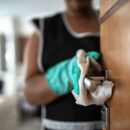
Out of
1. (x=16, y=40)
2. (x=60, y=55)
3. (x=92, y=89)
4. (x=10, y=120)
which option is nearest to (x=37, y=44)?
Result: (x=60, y=55)

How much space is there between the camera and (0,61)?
3.53 m

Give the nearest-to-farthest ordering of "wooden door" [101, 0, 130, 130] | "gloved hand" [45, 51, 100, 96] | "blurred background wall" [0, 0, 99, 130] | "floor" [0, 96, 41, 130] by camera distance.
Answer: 1. "wooden door" [101, 0, 130, 130]
2. "gloved hand" [45, 51, 100, 96]
3. "floor" [0, 96, 41, 130]
4. "blurred background wall" [0, 0, 99, 130]

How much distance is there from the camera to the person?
52 cm

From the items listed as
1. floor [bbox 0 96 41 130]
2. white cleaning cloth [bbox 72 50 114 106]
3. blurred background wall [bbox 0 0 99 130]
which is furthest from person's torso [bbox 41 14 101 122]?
blurred background wall [bbox 0 0 99 130]

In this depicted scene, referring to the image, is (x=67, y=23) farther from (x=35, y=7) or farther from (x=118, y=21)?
(x=35, y=7)

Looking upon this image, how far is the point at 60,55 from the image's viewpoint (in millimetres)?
574

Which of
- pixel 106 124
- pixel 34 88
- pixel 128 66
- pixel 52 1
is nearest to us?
pixel 128 66

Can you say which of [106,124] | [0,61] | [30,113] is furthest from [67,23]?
[0,61]

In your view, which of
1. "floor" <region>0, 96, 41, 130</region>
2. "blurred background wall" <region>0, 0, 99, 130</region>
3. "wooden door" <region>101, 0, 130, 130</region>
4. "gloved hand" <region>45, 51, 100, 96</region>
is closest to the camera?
"wooden door" <region>101, 0, 130, 130</region>

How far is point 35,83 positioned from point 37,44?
143 mm

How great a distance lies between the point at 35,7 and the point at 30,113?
6.17ft

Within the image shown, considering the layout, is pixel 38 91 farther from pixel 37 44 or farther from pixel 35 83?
pixel 37 44

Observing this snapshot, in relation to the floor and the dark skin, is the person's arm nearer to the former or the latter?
the dark skin

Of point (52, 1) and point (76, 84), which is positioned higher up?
point (52, 1)
